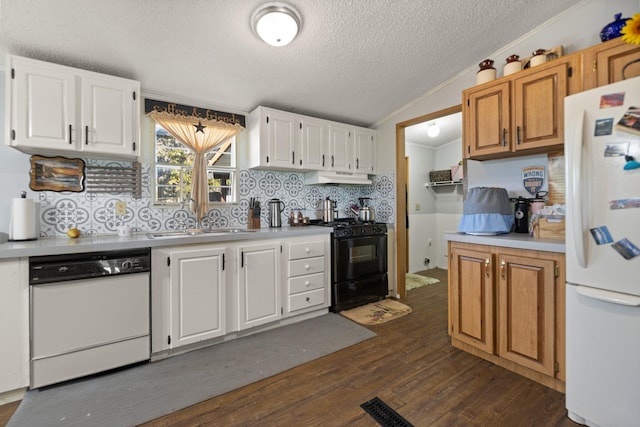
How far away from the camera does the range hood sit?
11.2ft

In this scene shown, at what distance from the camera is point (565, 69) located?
1953 millimetres

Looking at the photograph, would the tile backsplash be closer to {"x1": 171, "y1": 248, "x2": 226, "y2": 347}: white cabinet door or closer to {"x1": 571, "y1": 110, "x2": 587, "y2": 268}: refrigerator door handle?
{"x1": 171, "y1": 248, "x2": 226, "y2": 347}: white cabinet door

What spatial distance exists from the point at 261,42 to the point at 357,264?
2.42m

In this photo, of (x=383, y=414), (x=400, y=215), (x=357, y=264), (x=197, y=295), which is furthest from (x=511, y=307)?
(x=197, y=295)

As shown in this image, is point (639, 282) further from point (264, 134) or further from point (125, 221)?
point (125, 221)

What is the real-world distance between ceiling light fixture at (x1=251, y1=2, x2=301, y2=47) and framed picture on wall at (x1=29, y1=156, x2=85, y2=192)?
6.08ft

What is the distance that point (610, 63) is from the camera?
69.1 inches

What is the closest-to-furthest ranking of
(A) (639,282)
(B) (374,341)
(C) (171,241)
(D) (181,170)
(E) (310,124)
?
(A) (639,282), (C) (171,241), (B) (374,341), (D) (181,170), (E) (310,124)

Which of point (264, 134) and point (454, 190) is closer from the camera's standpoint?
point (264, 134)

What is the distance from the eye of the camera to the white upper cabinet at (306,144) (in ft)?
9.90

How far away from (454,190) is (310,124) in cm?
306

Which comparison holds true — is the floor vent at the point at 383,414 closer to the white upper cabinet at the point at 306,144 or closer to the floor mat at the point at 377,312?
the floor mat at the point at 377,312

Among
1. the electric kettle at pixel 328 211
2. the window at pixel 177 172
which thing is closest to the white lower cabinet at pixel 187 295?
the window at pixel 177 172

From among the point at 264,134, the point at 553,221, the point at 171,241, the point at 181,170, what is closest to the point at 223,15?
the point at 264,134
